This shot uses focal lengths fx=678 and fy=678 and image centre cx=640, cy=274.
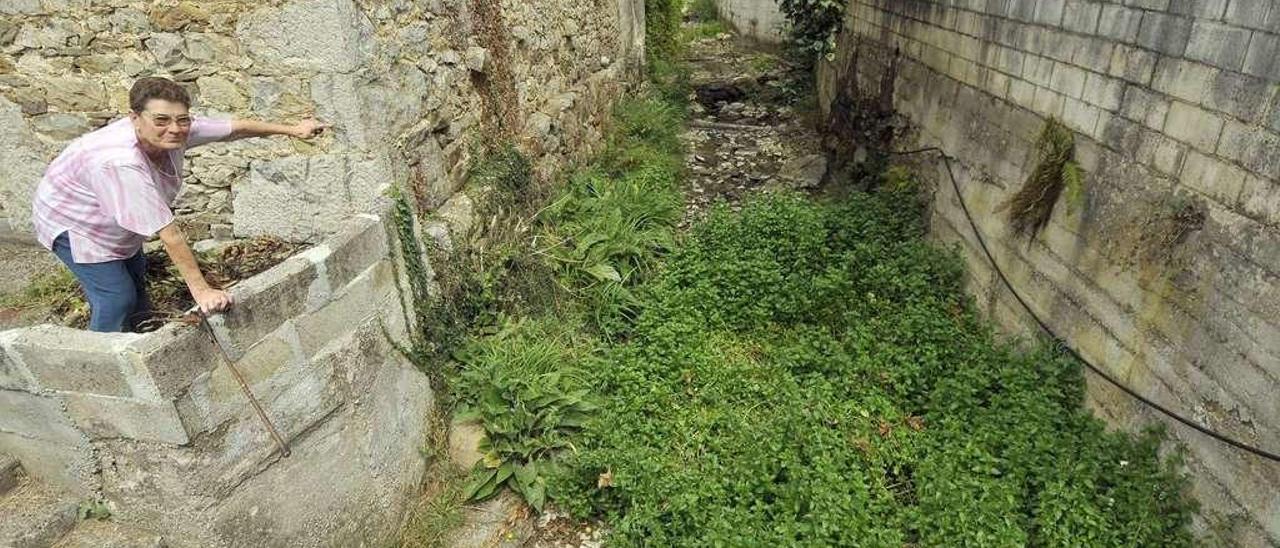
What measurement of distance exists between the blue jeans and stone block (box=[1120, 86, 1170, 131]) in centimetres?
521

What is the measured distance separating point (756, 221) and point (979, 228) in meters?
1.78

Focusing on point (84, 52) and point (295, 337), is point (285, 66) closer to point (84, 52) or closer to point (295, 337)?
point (84, 52)

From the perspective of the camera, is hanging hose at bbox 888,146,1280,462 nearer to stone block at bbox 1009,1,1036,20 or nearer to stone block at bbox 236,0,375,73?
stone block at bbox 1009,1,1036,20

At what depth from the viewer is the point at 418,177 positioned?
4168 millimetres

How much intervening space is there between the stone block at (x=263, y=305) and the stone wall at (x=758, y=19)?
1443 cm

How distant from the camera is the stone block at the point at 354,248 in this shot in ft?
11.2

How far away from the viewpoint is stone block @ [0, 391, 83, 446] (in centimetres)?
286

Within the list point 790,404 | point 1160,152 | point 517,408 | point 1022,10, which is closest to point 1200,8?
point 1160,152

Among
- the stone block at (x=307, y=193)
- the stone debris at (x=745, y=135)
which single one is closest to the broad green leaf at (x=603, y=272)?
the stone block at (x=307, y=193)

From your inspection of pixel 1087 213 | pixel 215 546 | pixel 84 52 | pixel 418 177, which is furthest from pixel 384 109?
pixel 1087 213

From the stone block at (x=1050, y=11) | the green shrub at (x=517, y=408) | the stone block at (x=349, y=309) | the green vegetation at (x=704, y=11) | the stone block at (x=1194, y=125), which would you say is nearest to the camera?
the stone block at (x=1194, y=125)

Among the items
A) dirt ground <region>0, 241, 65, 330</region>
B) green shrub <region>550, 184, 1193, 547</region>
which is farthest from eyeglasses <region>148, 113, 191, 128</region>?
green shrub <region>550, 184, 1193, 547</region>

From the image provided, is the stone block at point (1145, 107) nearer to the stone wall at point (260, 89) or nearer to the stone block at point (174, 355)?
the stone wall at point (260, 89)

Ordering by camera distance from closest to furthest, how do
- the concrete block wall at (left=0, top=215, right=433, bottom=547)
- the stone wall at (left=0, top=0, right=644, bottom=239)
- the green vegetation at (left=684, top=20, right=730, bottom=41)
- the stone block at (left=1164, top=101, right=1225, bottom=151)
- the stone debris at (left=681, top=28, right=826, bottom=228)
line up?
the concrete block wall at (left=0, top=215, right=433, bottom=547) < the stone block at (left=1164, top=101, right=1225, bottom=151) < the stone wall at (left=0, top=0, right=644, bottom=239) < the stone debris at (left=681, top=28, right=826, bottom=228) < the green vegetation at (left=684, top=20, right=730, bottom=41)
